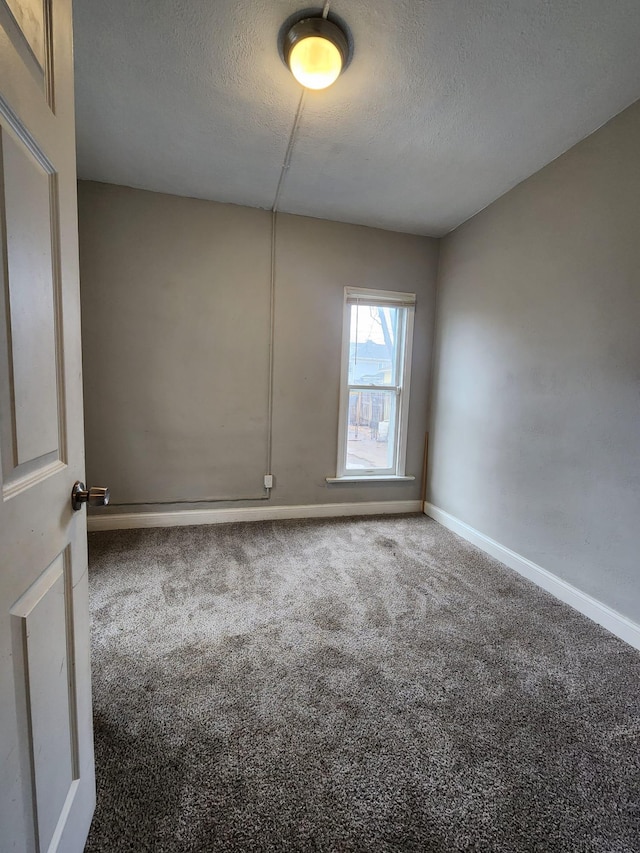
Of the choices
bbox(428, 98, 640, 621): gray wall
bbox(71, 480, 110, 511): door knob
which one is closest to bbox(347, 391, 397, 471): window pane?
bbox(428, 98, 640, 621): gray wall

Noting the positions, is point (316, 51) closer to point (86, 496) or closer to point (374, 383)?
point (86, 496)

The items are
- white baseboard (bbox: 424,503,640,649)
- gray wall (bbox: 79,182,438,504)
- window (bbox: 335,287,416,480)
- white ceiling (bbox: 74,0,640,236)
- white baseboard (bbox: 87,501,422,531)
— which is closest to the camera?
white ceiling (bbox: 74,0,640,236)

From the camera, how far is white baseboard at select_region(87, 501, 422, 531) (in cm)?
286

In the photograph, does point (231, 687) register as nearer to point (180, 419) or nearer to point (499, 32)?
point (180, 419)

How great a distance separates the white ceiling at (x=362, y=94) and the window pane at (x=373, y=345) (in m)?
0.94

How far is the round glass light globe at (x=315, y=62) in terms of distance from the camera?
1.48m

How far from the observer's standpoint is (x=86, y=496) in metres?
0.84

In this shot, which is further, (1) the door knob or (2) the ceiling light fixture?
(2) the ceiling light fixture

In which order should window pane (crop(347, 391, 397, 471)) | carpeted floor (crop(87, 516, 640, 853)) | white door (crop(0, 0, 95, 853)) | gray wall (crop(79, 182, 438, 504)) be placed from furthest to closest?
window pane (crop(347, 391, 397, 471)) < gray wall (crop(79, 182, 438, 504)) < carpeted floor (crop(87, 516, 640, 853)) < white door (crop(0, 0, 95, 853))

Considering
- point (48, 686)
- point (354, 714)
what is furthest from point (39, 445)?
point (354, 714)

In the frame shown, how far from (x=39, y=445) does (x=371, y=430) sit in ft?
9.54

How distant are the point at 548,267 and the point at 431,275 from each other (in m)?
1.25

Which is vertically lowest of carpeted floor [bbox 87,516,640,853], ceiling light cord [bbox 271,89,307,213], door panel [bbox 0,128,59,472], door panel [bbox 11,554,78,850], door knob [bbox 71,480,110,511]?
carpeted floor [bbox 87,516,640,853]

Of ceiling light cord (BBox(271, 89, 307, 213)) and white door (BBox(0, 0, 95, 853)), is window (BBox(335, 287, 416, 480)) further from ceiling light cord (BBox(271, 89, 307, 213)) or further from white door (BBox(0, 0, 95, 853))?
white door (BBox(0, 0, 95, 853))
